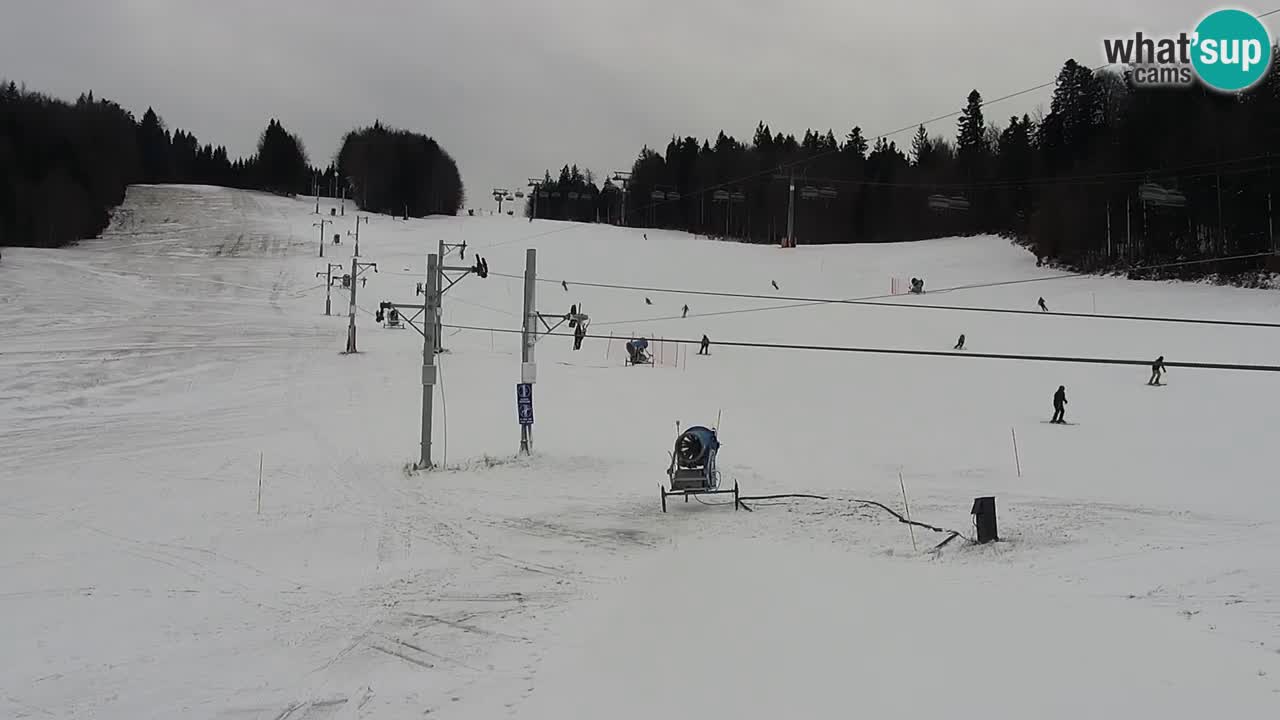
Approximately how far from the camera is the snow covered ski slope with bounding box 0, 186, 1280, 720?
9.13 metres

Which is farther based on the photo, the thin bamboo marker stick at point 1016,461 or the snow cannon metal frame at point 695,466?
the thin bamboo marker stick at point 1016,461

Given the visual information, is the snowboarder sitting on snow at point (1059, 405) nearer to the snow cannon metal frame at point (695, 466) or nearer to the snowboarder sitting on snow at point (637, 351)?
the snow cannon metal frame at point (695, 466)

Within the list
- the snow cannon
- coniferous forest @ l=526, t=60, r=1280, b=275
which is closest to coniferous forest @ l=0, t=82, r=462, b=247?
coniferous forest @ l=526, t=60, r=1280, b=275

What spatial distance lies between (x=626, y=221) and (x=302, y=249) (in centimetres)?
6581

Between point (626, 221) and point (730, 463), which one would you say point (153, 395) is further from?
point (626, 221)

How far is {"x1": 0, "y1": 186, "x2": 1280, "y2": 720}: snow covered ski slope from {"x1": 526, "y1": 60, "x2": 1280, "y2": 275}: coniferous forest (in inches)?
385

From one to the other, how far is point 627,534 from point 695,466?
10.1 feet

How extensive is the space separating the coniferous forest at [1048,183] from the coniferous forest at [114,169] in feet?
108

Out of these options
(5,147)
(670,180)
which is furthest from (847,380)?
(670,180)

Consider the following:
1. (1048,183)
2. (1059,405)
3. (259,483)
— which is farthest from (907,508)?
(1048,183)

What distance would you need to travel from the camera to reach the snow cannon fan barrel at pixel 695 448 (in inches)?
782

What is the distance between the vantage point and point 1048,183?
264 feet

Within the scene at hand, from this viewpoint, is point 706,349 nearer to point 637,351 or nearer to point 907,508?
point 637,351

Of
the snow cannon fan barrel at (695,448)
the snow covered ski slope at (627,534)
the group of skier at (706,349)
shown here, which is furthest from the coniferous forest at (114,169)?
the snow cannon fan barrel at (695,448)
